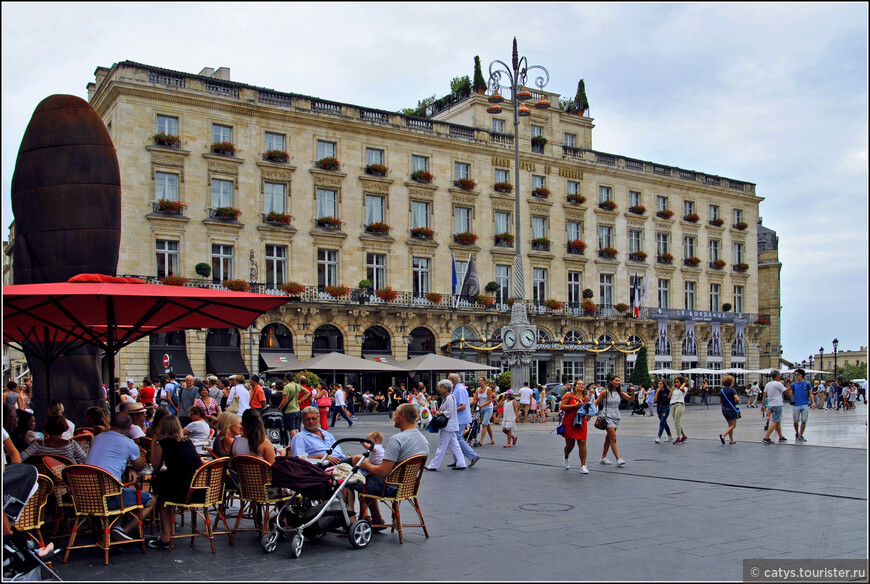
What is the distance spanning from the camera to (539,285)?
50781mm

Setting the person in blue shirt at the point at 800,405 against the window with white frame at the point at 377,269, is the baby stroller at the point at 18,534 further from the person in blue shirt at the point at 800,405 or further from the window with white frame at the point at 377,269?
the window with white frame at the point at 377,269

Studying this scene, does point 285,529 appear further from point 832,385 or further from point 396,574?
point 832,385

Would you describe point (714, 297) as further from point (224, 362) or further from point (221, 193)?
point (224, 362)

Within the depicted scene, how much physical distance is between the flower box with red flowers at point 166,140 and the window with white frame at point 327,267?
338 inches

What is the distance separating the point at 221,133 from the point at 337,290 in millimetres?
9286

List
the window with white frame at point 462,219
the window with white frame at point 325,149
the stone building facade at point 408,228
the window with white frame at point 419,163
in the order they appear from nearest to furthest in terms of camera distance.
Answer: the stone building facade at point 408,228
the window with white frame at point 325,149
the window with white frame at point 419,163
the window with white frame at point 462,219

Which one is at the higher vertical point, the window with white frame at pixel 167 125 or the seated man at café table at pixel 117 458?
the window with white frame at pixel 167 125

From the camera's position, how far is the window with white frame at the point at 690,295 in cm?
5795

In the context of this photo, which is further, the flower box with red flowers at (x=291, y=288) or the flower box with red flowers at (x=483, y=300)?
the flower box with red flowers at (x=483, y=300)

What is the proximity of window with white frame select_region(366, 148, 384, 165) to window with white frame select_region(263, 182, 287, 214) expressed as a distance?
A: 5.17 m

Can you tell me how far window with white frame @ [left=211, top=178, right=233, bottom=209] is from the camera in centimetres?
4044

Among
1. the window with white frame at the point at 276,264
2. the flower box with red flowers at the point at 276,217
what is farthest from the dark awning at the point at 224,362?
the flower box with red flowers at the point at 276,217

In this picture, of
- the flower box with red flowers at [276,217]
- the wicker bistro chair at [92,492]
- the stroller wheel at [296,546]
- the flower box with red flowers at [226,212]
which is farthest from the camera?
the flower box with red flowers at [276,217]

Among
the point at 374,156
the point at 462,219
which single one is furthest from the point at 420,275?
the point at 374,156
